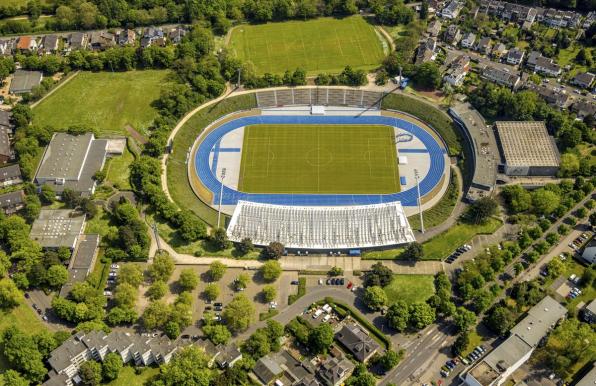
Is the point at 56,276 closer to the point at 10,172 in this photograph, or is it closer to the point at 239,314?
the point at 239,314

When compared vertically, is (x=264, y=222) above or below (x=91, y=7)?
below

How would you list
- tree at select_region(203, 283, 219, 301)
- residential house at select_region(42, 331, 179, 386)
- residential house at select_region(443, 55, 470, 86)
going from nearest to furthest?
1. residential house at select_region(42, 331, 179, 386)
2. tree at select_region(203, 283, 219, 301)
3. residential house at select_region(443, 55, 470, 86)

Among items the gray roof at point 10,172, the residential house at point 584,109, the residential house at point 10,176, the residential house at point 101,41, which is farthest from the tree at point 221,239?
the residential house at point 584,109

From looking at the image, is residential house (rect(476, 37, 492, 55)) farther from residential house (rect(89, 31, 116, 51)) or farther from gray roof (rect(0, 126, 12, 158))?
gray roof (rect(0, 126, 12, 158))

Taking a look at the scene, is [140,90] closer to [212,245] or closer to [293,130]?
[293,130]

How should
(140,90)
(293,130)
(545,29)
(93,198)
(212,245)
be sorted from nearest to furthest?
1. (212,245)
2. (93,198)
3. (293,130)
4. (140,90)
5. (545,29)

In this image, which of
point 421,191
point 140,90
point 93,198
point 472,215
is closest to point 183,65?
point 140,90

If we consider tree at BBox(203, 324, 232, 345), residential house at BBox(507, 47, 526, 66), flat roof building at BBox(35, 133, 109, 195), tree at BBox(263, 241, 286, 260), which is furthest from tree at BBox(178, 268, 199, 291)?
residential house at BBox(507, 47, 526, 66)
